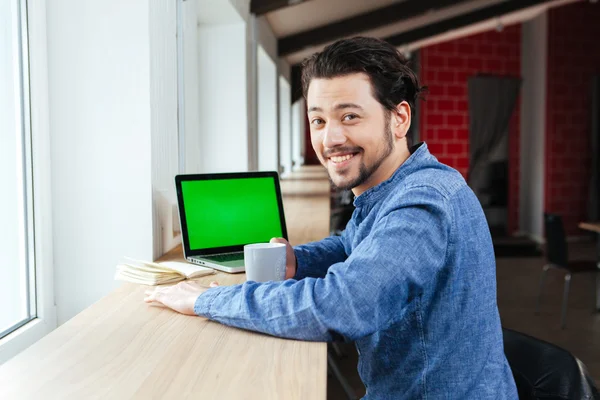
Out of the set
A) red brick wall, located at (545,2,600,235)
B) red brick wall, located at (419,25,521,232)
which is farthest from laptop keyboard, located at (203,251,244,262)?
red brick wall, located at (545,2,600,235)

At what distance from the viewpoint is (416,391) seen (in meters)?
1.25

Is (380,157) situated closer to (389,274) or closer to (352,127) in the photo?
(352,127)

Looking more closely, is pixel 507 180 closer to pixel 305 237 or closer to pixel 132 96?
pixel 305 237

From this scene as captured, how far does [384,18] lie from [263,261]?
176 inches

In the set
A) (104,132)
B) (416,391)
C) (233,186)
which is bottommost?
(416,391)

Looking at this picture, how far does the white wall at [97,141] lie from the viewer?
75.4 inches

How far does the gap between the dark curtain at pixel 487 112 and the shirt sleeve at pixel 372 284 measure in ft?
24.0

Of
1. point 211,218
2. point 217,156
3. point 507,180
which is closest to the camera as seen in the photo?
point 211,218

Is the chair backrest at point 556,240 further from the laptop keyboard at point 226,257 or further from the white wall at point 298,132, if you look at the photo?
the white wall at point 298,132

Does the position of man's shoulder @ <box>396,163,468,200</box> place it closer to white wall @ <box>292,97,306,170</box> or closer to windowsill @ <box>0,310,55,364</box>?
windowsill @ <box>0,310,55,364</box>

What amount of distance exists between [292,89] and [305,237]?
17.8 feet

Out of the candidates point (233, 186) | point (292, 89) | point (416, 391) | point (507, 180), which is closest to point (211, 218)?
point (233, 186)

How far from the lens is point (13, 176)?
171 centimetres

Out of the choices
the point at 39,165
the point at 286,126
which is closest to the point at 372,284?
the point at 39,165
